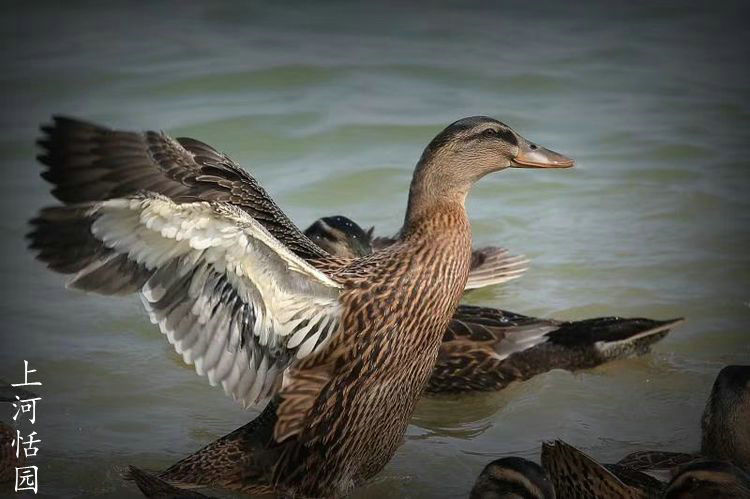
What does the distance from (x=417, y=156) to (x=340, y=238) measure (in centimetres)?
351

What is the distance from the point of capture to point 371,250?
26.5 feet

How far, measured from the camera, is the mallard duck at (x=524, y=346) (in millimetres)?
7051

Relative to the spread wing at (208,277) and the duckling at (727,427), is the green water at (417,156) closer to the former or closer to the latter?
the duckling at (727,427)

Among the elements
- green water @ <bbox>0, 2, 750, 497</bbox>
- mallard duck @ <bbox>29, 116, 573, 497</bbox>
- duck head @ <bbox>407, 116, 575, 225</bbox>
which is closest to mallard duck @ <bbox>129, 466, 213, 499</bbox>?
mallard duck @ <bbox>29, 116, 573, 497</bbox>

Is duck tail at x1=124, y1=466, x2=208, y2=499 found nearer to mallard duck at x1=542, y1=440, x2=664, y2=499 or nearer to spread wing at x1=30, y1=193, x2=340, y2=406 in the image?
spread wing at x1=30, y1=193, x2=340, y2=406

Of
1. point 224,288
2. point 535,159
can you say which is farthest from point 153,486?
point 535,159

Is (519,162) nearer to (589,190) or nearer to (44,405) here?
(44,405)

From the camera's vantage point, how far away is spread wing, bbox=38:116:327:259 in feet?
18.2

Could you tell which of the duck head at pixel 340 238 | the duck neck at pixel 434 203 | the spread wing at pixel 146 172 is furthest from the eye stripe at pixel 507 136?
the duck head at pixel 340 238

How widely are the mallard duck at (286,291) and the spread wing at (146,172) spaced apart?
0.04 feet

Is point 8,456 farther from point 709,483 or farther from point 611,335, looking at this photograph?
point 611,335

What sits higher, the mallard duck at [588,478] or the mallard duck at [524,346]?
the mallard duck at [524,346]

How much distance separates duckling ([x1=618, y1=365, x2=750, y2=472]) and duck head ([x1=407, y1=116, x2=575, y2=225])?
1.30 metres

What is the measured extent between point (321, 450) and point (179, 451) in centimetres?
109
